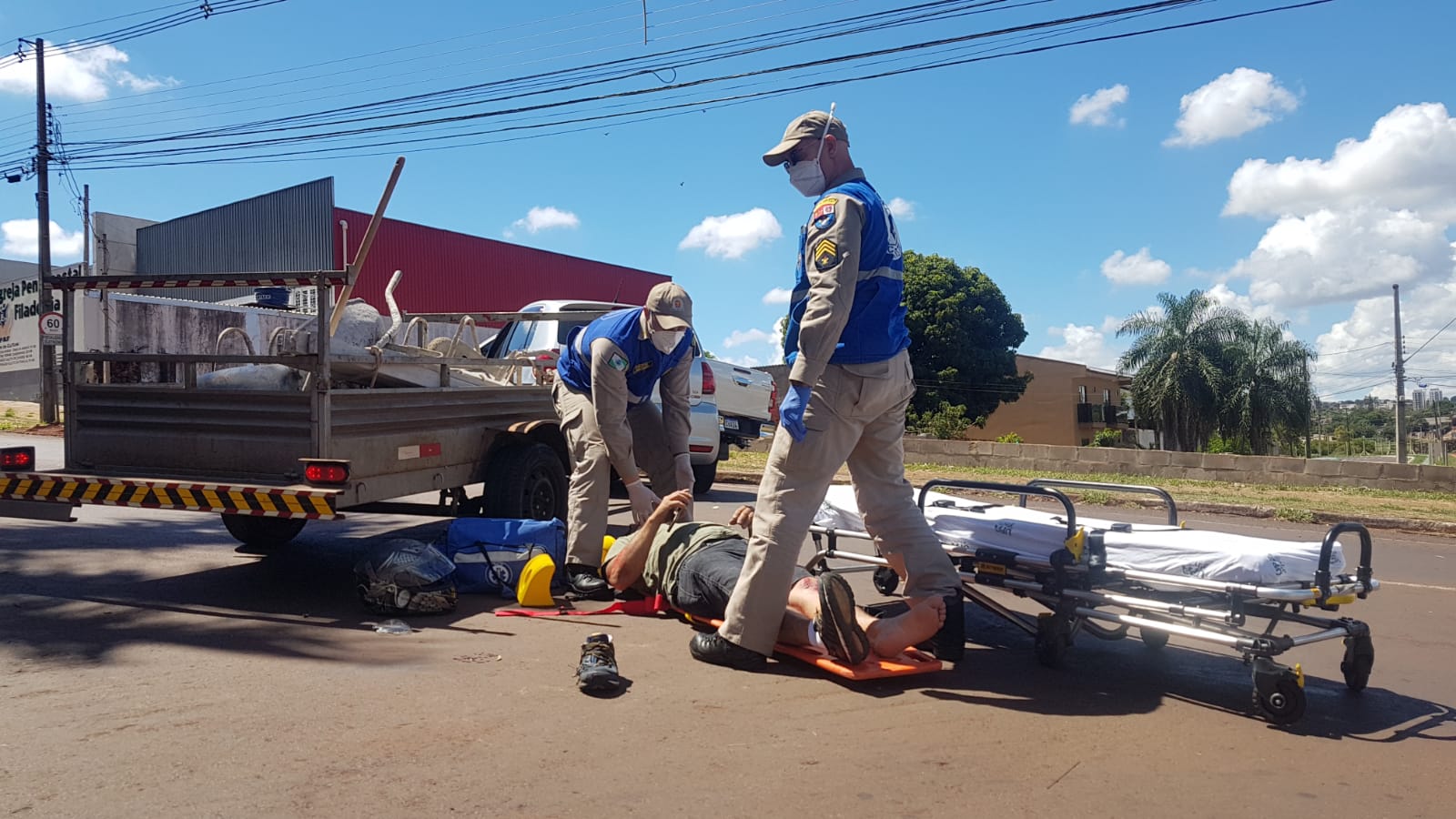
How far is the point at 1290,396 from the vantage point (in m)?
31.4

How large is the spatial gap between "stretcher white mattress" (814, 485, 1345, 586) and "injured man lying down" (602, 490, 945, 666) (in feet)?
2.07

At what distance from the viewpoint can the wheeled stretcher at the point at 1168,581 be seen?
3.76m

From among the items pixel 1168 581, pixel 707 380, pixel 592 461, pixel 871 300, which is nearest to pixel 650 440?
pixel 592 461

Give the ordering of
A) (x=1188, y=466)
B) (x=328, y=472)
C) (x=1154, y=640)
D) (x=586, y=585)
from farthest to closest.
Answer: (x=1188, y=466) → (x=586, y=585) → (x=328, y=472) → (x=1154, y=640)

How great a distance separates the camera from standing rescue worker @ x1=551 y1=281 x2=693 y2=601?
5730mm

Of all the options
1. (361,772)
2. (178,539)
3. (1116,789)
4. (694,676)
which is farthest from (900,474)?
(178,539)

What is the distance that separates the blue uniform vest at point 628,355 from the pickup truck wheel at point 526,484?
0.86m

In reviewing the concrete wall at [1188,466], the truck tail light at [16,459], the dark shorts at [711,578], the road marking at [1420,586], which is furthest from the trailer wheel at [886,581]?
the concrete wall at [1188,466]

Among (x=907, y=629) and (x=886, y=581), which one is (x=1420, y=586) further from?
(x=907, y=629)

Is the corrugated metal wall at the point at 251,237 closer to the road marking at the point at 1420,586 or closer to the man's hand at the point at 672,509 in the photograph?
the man's hand at the point at 672,509

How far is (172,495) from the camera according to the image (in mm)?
5414

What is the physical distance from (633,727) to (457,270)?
32.4 meters

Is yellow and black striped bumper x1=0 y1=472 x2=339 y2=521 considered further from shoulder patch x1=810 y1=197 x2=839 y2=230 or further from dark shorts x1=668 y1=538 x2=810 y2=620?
shoulder patch x1=810 y1=197 x2=839 y2=230

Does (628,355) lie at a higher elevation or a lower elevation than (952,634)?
higher
